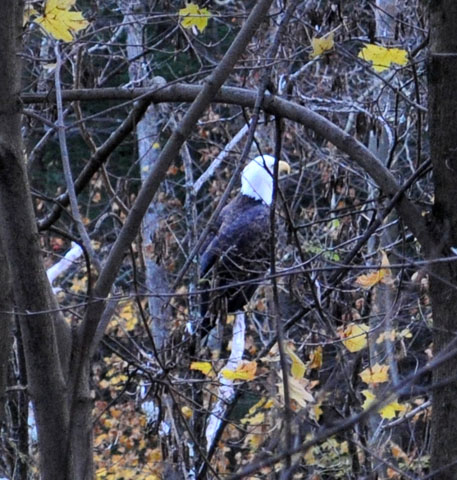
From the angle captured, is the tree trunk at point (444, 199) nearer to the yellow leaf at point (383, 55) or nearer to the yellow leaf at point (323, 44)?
the yellow leaf at point (383, 55)

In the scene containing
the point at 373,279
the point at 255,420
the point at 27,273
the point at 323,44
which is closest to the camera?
the point at 27,273

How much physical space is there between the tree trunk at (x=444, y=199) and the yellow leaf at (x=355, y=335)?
67cm

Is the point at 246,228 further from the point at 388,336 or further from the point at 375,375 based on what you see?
the point at 388,336

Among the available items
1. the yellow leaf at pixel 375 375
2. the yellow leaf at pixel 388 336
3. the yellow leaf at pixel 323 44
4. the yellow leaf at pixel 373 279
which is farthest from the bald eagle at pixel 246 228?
the yellow leaf at pixel 323 44

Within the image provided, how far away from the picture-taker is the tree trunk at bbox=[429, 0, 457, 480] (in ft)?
7.24

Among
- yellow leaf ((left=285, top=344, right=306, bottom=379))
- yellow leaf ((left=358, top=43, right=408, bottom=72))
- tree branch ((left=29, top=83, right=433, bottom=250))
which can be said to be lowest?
yellow leaf ((left=285, top=344, right=306, bottom=379))

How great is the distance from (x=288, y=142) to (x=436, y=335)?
23.1ft

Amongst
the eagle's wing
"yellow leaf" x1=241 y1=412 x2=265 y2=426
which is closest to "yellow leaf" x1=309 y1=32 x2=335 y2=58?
"yellow leaf" x1=241 y1=412 x2=265 y2=426

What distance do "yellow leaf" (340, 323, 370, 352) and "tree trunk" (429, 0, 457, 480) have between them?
672 mm

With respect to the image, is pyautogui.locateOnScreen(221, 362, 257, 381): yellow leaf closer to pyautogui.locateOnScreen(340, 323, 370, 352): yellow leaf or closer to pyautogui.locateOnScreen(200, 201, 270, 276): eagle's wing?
pyautogui.locateOnScreen(340, 323, 370, 352): yellow leaf

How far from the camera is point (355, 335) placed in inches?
125

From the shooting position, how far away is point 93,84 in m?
3.49

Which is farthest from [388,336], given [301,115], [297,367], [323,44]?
[323,44]

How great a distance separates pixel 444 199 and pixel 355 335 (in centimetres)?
Result: 98
